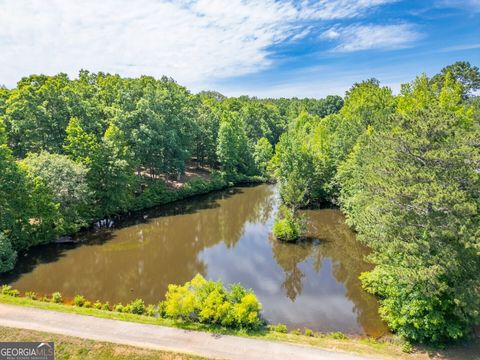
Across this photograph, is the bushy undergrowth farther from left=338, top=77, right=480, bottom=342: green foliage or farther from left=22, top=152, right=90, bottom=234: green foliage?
left=22, top=152, right=90, bottom=234: green foliage

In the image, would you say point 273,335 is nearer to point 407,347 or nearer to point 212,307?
point 212,307

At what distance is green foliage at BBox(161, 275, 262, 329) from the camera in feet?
50.3

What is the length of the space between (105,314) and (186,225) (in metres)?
18.2

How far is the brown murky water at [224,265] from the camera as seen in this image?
1958 centimetres

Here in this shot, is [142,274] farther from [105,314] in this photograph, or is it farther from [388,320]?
[388,320]

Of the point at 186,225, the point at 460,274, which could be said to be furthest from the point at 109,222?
the point at 460,274

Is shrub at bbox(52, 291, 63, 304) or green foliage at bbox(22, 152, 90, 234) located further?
green foliage at bbox(22, 152, 90, 234)

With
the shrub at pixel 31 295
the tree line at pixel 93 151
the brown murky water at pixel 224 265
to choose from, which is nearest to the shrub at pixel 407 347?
the brown murky water at pixel 224 265

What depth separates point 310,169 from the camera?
129ft

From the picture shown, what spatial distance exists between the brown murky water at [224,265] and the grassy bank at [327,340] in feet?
5.73

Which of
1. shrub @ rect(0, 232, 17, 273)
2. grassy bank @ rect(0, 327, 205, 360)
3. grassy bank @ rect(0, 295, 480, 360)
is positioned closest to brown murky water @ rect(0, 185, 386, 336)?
shrub @ rect(0, 232, 17, 273)

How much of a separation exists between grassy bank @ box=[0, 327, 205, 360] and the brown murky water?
18.6 ft

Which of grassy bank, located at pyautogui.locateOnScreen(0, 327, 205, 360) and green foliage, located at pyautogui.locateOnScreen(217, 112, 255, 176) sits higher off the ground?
green foliage, located at pyautogui.locateOnScreen(217, 112, 255, 176)

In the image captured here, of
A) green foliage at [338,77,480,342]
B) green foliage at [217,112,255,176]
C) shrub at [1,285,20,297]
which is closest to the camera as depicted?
green foliage at [338,77,480,342]
